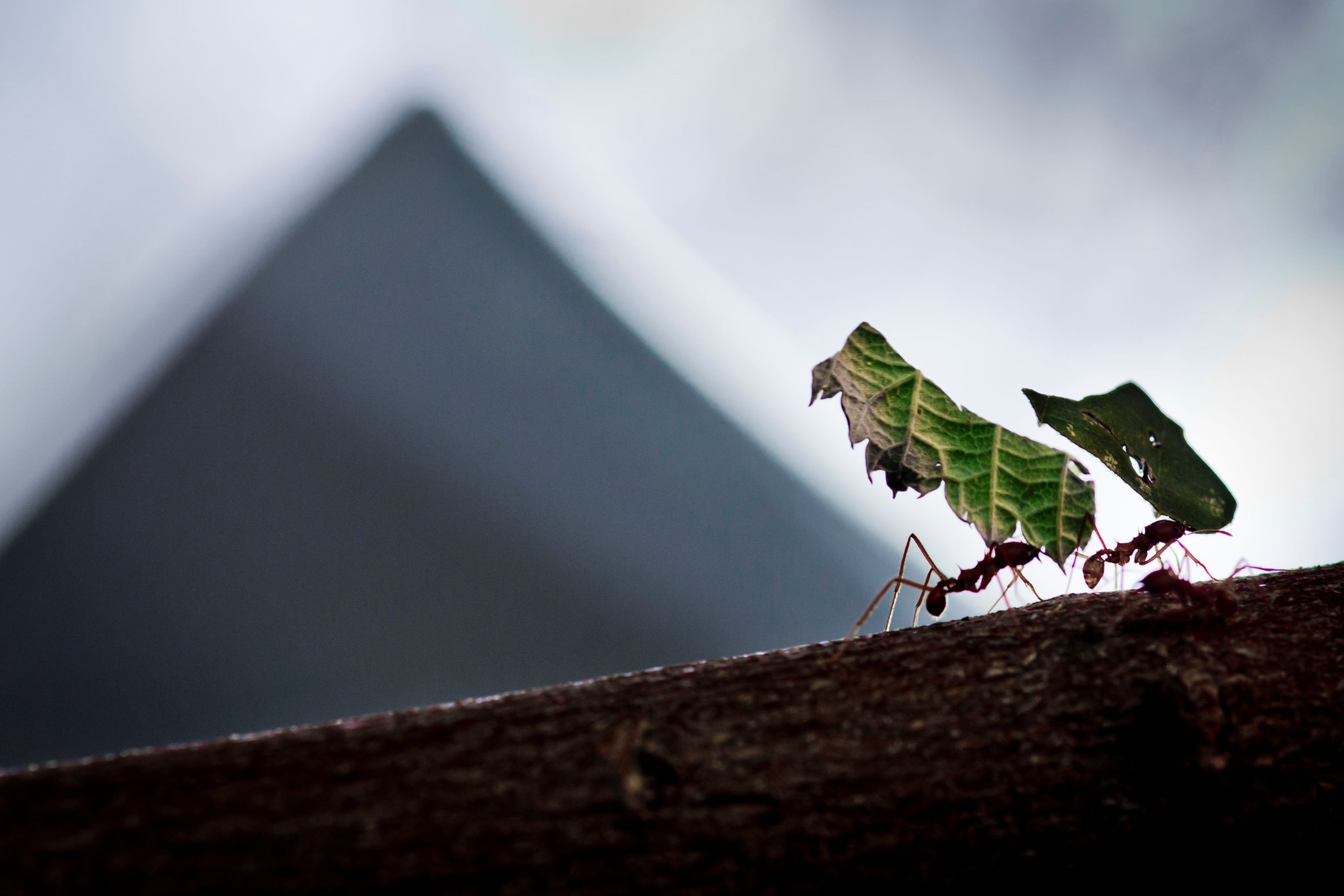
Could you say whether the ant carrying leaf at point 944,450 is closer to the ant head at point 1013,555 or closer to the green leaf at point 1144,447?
the green leaf at point 1144,447

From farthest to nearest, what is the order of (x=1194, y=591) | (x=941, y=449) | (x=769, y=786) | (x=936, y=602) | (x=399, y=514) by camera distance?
(x=399, y=514)
(x=936, y=602)
(x=941, y=449)
(x=1194, y=591)
(x=769, y=786)

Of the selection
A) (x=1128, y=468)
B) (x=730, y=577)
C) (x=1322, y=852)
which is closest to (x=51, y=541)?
(x=730, y=577)

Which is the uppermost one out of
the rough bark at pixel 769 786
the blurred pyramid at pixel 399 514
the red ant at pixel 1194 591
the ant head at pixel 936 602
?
the blurred pyramid at pixel 399 514

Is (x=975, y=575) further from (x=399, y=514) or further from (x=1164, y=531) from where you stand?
(x=399, y=514)

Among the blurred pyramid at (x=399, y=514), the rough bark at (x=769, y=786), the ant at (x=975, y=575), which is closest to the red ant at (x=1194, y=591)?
the rough bark at (x=769, y=786)

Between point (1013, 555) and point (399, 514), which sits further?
point (399, 514)

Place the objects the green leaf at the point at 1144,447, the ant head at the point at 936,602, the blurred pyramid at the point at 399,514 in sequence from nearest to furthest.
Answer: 1. the green leaf at the point at 1144,447
2. the ant head at the point at 936,602
3. the blurred pyramid at the point at 399,514

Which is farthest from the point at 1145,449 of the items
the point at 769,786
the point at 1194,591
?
the point at 769,786
